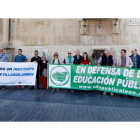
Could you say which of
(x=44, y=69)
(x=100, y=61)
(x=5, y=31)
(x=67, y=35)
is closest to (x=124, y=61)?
(x=100, y=61)

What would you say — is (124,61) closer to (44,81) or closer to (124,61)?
(124,61)

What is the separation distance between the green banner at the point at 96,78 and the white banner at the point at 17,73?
0.92m

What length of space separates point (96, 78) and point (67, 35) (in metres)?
3.87

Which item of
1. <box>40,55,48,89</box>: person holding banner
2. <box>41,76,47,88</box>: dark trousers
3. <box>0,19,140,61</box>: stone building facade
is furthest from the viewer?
<box>0,19,140,61</box>: stone building facade

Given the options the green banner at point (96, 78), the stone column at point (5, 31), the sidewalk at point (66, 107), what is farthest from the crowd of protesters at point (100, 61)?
the stone column at point (5, 31)

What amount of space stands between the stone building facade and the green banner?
8.70 feet

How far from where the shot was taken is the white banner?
6.94 metres

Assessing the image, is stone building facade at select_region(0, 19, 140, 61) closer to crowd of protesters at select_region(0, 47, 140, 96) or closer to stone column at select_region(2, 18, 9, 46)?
stone column at select_region(2, 18, 9, 46)

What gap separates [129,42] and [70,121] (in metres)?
6.81

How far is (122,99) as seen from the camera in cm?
591

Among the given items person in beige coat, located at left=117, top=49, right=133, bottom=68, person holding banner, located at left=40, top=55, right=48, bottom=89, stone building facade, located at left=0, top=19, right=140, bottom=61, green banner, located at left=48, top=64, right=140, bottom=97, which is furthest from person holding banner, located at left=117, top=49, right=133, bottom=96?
person holding banner, located at left=40, top=55, right=48, bottom=89

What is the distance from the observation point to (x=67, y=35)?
9.03 meters

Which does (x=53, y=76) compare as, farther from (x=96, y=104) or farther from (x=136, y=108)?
(x=136, y=108)

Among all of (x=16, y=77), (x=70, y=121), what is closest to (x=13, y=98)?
(x=16, y=77)
